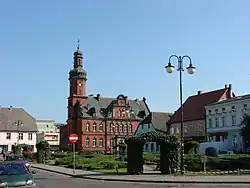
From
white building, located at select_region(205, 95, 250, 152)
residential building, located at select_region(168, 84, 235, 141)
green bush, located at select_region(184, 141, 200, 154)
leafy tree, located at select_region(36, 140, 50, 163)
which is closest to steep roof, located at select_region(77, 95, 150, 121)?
residential building, located at select_region(168, 84, 235, 141)

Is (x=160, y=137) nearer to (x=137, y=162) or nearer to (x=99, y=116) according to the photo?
(x=137, y=162)

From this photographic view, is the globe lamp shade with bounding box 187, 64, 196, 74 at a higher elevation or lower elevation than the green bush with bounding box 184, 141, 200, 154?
higher

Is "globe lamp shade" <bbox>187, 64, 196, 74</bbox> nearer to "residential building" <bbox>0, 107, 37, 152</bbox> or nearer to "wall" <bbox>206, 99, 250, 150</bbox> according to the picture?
"wall" <bbox>206, 99, 250, 150</bbox>

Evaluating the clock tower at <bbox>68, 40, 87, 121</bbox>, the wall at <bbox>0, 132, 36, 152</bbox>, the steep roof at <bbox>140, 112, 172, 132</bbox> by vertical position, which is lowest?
the wall at <bbox>0, 132, 36, 152</bbox>

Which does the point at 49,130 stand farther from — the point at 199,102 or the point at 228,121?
the point at 228,121

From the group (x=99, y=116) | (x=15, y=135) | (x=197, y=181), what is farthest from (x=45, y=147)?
(x=99, y=116)

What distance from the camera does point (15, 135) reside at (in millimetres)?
99000

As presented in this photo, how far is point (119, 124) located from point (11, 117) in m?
28.6

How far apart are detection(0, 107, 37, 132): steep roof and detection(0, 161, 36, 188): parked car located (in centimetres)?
8209

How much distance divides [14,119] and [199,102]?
150 feet

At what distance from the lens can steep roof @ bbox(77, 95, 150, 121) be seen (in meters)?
→ 109

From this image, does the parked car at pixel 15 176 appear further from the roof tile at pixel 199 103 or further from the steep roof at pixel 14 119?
the steep roof at pixel 14 119

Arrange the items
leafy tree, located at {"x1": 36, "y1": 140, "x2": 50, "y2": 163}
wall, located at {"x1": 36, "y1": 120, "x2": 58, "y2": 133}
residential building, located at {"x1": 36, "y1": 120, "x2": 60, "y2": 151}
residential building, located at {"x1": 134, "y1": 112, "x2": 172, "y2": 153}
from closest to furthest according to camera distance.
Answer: leafy tree, located at {"x1": 36, "y1": 140, "x2": 50, "y2": 163} → residential building, located at {"x1": 134, "y1": 112, "x2": 172, "y2": 153} → residential building, located at {"x1": 36, "y1": 120, "x2": 60, "y2": 151} → wall, located at {"x1": 36, "y1": 120, "x2": 58, "y2": 133}

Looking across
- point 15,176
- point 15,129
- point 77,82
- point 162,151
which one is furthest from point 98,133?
point 15,176
